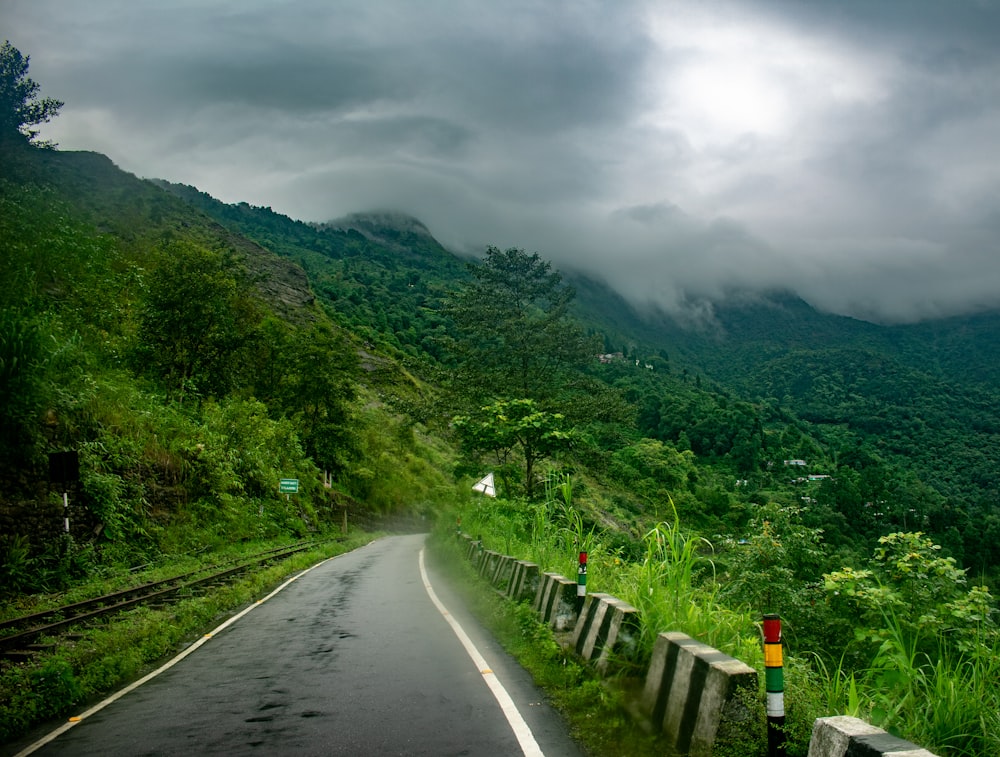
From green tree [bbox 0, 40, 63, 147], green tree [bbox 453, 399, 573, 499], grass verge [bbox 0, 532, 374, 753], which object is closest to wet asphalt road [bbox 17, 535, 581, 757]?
grass verge [bbox 0, 532, 374, 753]

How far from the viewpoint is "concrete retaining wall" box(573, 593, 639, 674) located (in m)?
5.88

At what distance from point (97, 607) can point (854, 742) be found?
12881 millimetres

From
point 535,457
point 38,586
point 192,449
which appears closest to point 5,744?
point 38,586

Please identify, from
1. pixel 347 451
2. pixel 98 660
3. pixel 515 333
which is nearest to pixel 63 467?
pixel 98 660

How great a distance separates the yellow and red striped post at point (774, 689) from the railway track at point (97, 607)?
28.7ft

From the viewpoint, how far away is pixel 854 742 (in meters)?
3.05

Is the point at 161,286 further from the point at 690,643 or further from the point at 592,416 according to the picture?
the point at 690,643

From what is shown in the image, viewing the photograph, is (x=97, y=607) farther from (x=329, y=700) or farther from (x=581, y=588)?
(x=581, y=588)

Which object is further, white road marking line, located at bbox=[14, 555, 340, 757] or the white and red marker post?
the white and red marker post

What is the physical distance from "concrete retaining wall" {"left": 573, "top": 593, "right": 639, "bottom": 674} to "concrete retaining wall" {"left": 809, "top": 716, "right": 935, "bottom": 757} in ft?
8.44

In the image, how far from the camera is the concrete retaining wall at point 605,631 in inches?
232

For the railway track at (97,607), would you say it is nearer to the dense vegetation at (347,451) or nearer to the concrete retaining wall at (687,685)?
the dense vegetation at (347,451)

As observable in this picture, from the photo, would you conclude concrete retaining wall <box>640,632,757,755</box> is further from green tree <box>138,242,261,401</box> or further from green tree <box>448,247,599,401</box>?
green tree <box>138,242,261,401</box>

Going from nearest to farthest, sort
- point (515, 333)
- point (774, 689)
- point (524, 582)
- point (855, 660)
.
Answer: point (774, 689), point (855, 660), point (524, 582), point (515, 333)
